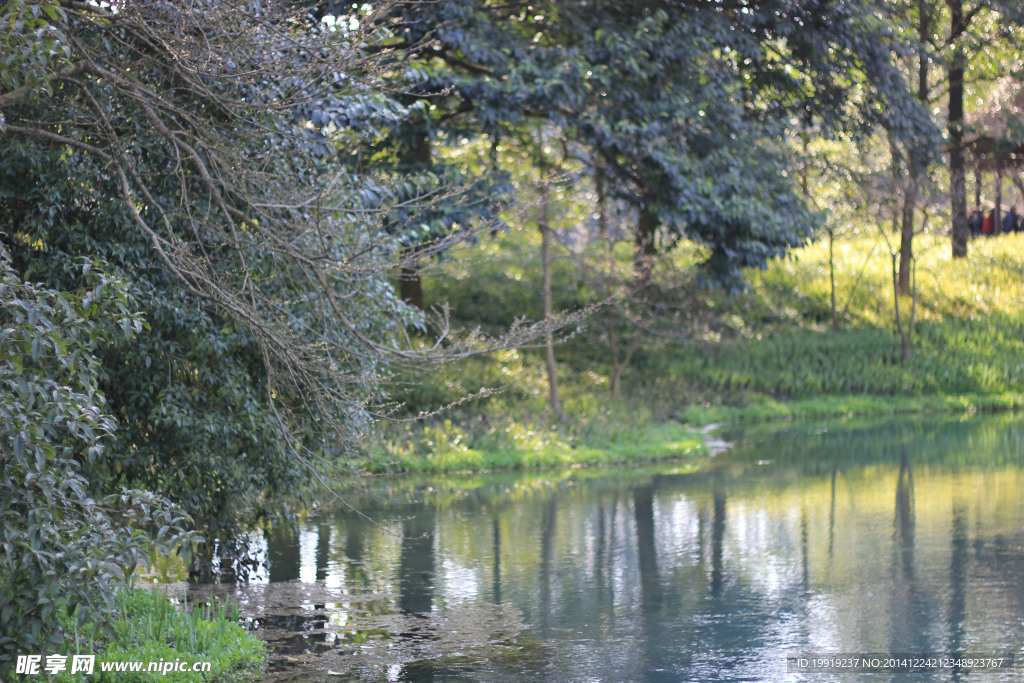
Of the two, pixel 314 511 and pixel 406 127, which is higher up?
pixel 406 127

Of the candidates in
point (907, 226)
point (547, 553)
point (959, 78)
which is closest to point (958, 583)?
point (547, 553)

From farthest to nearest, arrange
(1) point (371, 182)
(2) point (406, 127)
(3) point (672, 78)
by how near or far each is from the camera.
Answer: (3) point (672, 78), (2) point (406, 127), (1) point (371, 182)

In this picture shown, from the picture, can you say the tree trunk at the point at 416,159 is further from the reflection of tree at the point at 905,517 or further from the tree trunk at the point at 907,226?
the tree trunk at the point at 907,226

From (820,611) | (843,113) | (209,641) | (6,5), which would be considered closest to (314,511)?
(209,641)

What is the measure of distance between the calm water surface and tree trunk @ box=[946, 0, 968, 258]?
14.2 m

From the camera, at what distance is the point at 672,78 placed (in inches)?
698

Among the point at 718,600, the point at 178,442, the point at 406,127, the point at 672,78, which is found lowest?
the point at 718,600

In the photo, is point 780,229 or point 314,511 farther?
point 780,229

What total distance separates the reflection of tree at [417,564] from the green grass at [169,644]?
5.41 ft

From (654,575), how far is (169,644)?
4.51 m

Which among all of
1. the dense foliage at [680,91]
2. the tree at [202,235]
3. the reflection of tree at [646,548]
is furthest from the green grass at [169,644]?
the dense foliage at [680,91]

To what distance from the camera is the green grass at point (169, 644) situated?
653cm

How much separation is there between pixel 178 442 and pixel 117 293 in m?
2.40

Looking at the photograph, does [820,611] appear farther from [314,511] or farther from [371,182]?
[314,511]
